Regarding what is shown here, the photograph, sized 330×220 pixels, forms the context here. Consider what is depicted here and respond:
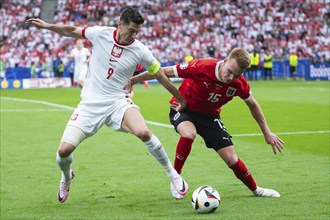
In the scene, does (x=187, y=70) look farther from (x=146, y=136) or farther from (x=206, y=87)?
(x=146, y=136)

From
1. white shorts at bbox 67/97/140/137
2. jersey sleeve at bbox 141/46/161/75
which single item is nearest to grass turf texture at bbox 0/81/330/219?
white shorts at bbox 67/97/140/137

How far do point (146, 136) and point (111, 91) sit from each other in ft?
2.31

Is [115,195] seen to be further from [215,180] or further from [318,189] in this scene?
[318,189]

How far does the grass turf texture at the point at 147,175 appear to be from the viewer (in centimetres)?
799

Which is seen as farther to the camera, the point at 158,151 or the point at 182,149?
the point at 182,149

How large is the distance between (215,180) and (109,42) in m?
2.81

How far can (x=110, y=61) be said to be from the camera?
27.5 ft

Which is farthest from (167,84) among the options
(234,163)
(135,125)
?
(234,163)

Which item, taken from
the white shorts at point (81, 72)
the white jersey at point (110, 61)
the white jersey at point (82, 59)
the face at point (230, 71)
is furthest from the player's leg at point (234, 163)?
the white jersey at point (82, 59)

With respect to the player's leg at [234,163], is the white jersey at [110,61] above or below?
above

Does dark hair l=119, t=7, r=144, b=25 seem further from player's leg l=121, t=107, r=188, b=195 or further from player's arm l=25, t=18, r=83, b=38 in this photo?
player's leg l=121, t=107, r=188, b=195

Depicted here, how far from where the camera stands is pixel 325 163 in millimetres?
11461

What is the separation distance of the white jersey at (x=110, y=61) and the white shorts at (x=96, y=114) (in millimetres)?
81

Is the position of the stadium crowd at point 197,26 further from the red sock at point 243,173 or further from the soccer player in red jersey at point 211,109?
the red sock at point 243,173
